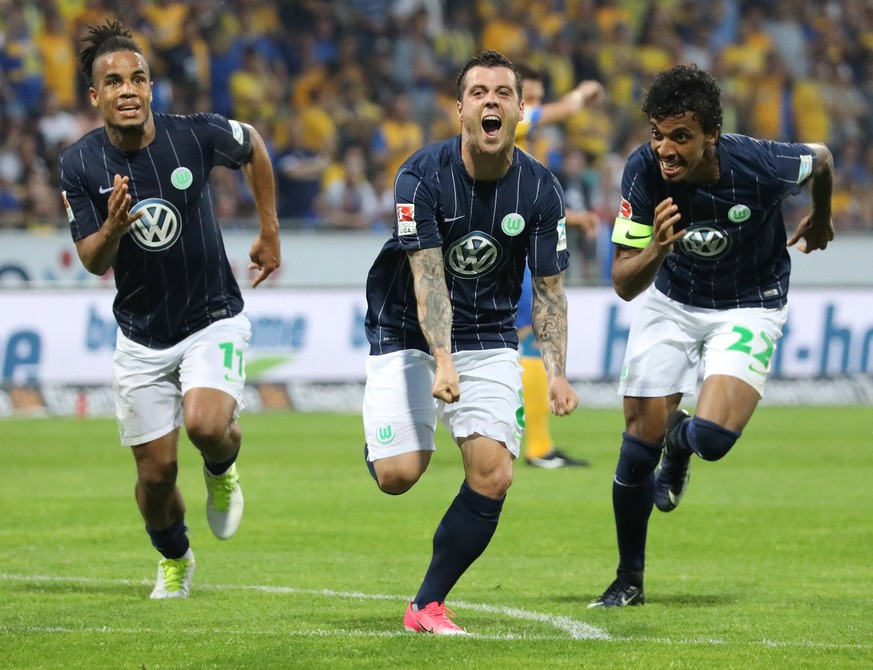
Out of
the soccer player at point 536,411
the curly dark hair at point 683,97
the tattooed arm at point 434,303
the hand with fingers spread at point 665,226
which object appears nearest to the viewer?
the tattooed arm at point 434,303

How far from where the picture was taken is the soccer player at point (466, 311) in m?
→ 5.84

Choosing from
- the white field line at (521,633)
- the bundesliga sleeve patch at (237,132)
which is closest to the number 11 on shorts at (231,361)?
the bundesliga sleeve patch at (237,132)

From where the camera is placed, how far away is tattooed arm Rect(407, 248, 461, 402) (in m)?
5.77

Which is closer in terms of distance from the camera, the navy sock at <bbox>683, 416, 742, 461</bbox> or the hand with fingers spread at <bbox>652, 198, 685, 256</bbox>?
the hand with fingers spread at <bbox>652, 198, 685, 256</bbox>

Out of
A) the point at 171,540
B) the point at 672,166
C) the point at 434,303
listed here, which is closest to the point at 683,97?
the point at 672,166

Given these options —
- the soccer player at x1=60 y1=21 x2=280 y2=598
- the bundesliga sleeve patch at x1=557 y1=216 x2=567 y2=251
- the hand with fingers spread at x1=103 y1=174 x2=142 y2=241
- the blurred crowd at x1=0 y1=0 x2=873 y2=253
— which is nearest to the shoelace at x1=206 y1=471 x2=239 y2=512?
the soccer player at x1=60 y1=21 x2=280 y2=598

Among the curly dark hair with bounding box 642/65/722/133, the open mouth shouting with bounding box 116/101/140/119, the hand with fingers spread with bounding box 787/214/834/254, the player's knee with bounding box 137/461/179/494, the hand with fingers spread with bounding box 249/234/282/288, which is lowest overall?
the player's knee with bounding box 137/461/179/494

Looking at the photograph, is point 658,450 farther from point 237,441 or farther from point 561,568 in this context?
point 237,441

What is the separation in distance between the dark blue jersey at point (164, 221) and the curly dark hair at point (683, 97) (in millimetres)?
2044

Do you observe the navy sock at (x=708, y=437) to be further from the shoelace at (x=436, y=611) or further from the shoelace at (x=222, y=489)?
the shoelace at (x=222, y=489)

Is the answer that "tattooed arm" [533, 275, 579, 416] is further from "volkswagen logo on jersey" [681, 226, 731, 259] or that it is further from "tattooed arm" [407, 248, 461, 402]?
"volkswagen logo on jersey" [681, 226, 731, 259]

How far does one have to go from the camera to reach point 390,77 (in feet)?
71.1

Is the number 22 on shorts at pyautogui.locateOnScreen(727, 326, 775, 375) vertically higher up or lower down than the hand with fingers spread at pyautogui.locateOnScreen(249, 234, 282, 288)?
lower down

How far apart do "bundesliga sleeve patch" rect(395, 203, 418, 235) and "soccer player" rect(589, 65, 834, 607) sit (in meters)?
1.08
